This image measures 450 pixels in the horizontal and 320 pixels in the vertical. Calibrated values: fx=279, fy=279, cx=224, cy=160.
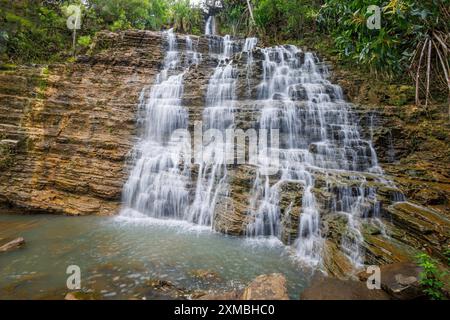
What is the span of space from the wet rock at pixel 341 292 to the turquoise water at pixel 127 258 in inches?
27.4

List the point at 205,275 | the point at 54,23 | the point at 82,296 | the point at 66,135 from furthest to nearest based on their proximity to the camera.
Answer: the point at 54,23, the point at 66,135, the point at 205,275, the point at 82,296

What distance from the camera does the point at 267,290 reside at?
13.5ft

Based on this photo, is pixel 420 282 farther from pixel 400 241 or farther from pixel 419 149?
pixel 419 149

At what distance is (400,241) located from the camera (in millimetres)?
5605

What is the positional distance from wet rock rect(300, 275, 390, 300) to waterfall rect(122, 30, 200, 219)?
18.7ft

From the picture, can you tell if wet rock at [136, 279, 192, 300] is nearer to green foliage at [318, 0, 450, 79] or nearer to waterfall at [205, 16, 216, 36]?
green foliage at [318, 0, 450, 79]

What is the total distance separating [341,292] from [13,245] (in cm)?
698

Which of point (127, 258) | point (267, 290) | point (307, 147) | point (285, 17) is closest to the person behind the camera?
point (267, 290)

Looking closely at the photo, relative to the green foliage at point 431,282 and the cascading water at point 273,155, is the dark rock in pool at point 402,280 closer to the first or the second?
the green foliage at point 431,282

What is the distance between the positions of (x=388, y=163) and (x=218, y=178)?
550 centimetres

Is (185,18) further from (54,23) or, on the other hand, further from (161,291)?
(161,291)

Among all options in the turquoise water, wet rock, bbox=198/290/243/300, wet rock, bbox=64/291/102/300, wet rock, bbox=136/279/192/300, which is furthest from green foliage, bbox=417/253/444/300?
wet rock, bbox=64/291/102/300

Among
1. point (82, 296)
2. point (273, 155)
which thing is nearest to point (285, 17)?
point (273, 155)

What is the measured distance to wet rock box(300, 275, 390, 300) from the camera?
4027 millimetres
